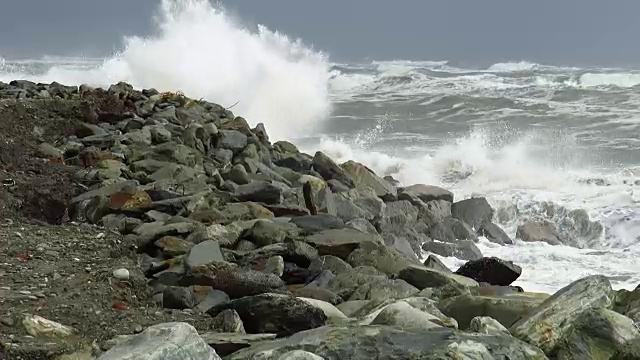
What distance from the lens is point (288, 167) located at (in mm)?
7902

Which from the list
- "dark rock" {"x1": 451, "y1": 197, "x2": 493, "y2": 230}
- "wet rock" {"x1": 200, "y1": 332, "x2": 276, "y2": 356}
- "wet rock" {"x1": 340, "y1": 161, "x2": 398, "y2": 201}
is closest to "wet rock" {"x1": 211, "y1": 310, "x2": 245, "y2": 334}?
"wet rock" {"x1": 200, "y1": 332, "x2": 276, "y2": 356}

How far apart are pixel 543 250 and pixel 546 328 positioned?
4.66 m

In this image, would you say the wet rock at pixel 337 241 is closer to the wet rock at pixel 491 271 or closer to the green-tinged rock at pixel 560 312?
the wet rock at pixel 491 271

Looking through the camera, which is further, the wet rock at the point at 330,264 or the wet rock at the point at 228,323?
the wet rock at the point at 330,264

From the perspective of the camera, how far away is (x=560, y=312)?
273 cm

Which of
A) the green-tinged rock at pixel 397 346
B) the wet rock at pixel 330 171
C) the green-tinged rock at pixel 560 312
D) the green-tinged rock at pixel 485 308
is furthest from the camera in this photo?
the wet rock at pixel 330 171

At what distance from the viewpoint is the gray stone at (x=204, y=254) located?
3.73m

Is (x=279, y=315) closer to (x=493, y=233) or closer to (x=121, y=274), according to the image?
(x=121, y=274)

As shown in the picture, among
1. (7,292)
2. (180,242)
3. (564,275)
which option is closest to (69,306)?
(7,292)

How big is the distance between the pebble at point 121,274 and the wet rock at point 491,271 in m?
1.97

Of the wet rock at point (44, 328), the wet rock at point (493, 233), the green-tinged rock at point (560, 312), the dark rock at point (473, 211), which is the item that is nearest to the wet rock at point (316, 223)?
the green-tinged rock at point (560, 312)

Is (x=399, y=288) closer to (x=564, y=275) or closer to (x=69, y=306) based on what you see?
(x=69, y=306)

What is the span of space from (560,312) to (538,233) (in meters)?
5.15

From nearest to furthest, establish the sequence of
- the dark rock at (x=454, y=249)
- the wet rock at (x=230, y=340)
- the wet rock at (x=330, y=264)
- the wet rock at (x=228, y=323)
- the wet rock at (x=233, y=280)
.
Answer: the wet rock at (x=230, y=340), the wet rock at (x=228, y=323), the wet rock at (x=233, y=280), the wet rock at (x=330, y=264), the dark rock at (x=454, y=249)
